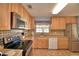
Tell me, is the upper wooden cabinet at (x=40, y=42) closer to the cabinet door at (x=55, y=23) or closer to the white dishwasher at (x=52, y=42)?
the white dishwasher at (x=52, y=42)

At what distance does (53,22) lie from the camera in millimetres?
8320

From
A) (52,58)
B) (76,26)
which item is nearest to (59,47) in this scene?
(76,26)

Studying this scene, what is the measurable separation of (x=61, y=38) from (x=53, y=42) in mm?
473

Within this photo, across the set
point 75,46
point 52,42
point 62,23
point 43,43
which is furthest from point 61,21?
point 75,46

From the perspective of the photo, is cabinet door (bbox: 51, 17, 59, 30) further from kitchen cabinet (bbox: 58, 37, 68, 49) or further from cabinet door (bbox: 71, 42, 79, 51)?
cabinet door (bbox: 71, 42, 79, 51)

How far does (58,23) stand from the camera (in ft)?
27.1

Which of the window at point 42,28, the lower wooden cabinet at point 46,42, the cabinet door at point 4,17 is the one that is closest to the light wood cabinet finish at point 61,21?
the window at point 42,28

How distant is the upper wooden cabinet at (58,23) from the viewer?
8.17 m

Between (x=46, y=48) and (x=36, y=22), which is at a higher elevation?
(x=36, y=22)

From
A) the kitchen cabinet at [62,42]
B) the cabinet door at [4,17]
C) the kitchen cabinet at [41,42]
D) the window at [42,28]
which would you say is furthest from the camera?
the window at [42,28]

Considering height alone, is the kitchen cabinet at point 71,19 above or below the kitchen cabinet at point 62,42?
above

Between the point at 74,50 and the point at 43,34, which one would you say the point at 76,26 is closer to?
the point at 74,50

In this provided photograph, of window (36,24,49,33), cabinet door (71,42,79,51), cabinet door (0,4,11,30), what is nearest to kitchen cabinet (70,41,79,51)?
cabinet door (71,42,79,51)

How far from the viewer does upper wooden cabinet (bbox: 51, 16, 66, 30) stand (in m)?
8.17
